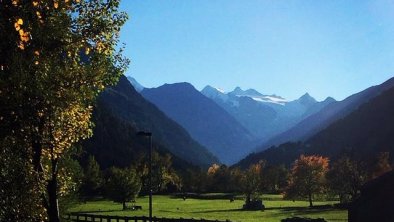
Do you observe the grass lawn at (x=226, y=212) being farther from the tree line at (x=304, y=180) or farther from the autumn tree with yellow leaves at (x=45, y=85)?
the autumn tree with yellow leaves at (x=45, y=85)

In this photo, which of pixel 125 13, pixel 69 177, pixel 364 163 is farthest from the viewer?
pixel 364 163

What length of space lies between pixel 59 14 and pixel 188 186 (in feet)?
531

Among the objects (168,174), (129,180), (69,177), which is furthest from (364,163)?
(69,177)

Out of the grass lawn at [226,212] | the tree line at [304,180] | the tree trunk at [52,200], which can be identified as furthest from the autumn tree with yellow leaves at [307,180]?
the tree trunk at [52,200]

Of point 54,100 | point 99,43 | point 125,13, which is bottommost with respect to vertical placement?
point 54,100

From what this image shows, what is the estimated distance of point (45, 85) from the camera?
60.8ft

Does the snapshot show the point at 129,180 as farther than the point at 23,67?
Yes

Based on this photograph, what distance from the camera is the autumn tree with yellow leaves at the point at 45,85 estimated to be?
1718 cm

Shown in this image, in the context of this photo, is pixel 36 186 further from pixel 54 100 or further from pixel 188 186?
pixel 188 186

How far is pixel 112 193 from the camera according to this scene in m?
103

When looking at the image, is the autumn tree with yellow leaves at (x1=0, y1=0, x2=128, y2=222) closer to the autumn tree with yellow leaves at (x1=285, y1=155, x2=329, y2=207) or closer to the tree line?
the tree line

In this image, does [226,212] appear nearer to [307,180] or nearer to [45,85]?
[307,180]

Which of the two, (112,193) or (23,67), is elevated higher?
(23,67)

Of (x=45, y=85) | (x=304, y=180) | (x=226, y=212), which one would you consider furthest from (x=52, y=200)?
(x=304, y=180)
